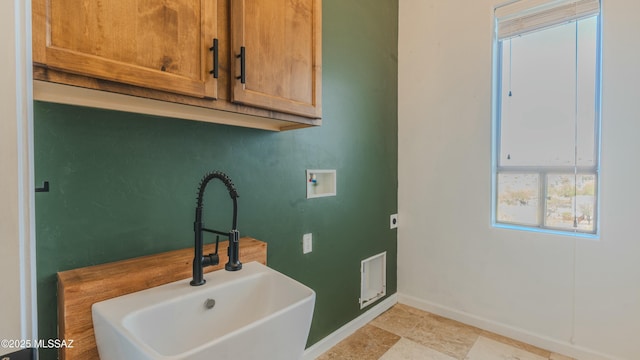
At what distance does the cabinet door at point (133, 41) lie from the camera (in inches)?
28.5

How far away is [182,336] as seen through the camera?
994 mm

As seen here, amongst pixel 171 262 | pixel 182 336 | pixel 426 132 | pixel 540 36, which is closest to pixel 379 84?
pixel 426 132

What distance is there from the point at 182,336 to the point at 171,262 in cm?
28

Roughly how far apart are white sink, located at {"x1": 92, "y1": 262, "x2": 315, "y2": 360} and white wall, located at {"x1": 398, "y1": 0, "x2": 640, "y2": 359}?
71.6 inches

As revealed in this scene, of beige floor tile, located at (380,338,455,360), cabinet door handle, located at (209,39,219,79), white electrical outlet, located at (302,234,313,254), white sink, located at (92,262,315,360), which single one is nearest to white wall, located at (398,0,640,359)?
beige floor tile, located at (380,338,455,360)

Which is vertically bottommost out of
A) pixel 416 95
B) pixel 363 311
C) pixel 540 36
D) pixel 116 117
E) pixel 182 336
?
pixel 363 311

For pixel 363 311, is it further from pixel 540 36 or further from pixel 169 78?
pixel 540 36

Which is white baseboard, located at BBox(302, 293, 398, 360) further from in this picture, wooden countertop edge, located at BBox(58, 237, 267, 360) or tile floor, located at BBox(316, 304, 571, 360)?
wooden countertop edge, located at BBox(58, 237, 267, 360)

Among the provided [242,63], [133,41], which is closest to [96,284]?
[133,41]

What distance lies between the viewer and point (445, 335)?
2.18 metres

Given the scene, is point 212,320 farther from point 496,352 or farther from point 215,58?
point 496,352

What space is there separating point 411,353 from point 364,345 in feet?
1.06

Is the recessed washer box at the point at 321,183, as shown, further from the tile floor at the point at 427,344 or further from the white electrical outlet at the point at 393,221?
the tile floor at the point at 427,344

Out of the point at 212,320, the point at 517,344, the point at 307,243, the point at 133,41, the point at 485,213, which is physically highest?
the point at 133,41
